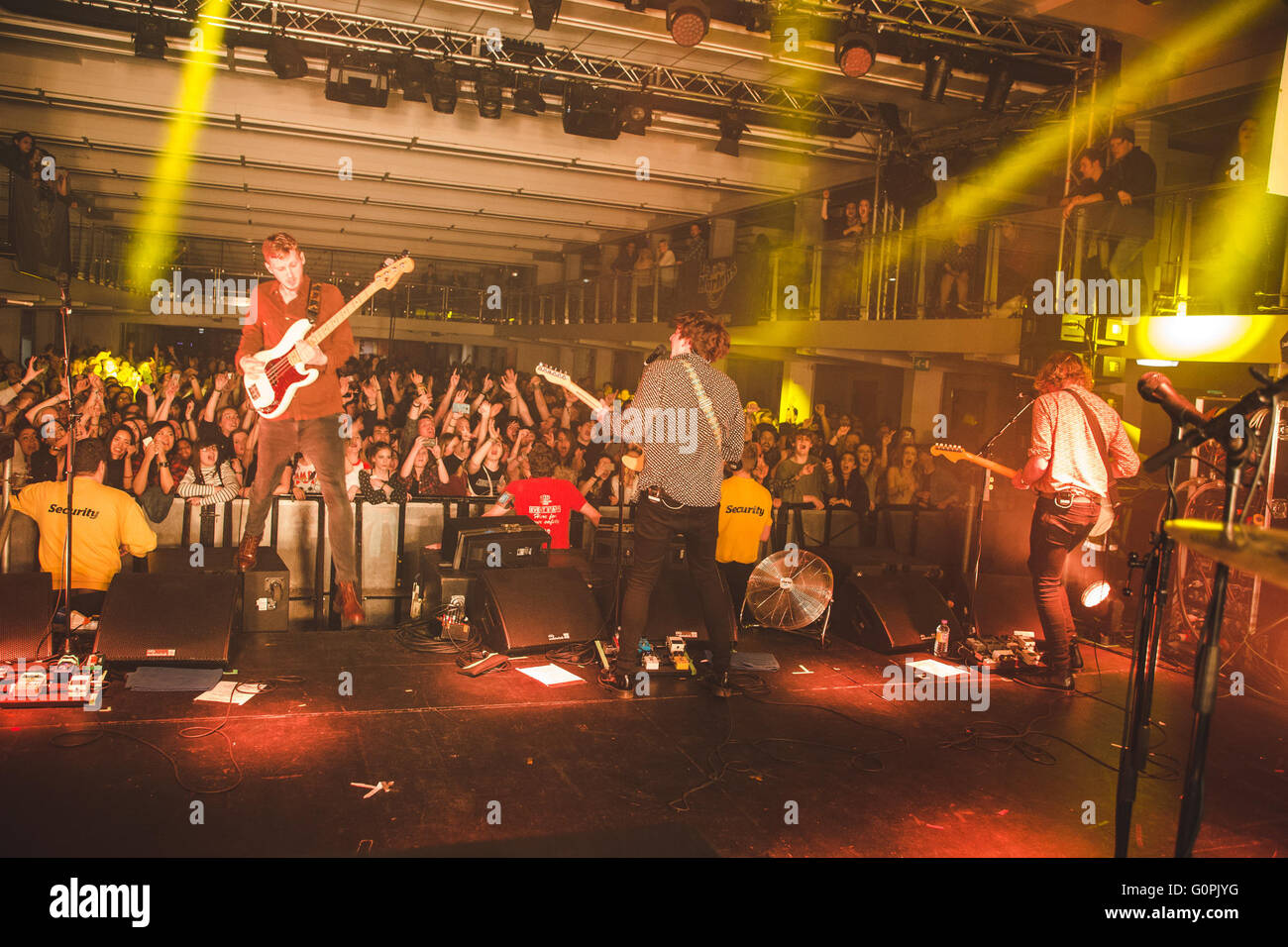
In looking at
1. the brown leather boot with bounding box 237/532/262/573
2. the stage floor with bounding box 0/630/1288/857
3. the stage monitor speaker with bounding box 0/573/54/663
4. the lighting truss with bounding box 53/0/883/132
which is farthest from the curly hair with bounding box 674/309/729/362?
the lighting truss with bounding box 53/0/883/132

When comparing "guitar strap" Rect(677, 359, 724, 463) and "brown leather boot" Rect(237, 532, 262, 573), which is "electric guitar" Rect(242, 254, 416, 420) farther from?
"guitar strap" Rect(677, 359, 724, 463)

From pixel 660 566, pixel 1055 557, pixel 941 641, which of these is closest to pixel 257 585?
pixel 660 566

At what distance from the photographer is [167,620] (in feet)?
13.5

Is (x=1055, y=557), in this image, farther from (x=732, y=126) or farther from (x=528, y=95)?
(x=528, y=95)

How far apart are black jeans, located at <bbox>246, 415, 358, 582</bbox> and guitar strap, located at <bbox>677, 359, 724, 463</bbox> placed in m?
1.94

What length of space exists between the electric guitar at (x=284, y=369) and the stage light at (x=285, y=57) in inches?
175

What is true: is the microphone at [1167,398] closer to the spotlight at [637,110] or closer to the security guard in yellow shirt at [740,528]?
the security guard in yellow shirt at [740,528]

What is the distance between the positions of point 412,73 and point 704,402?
18.9 feet

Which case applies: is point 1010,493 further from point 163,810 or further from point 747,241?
point 747,241

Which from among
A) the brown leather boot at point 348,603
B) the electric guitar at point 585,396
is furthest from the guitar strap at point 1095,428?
the brown leather boot at point 348,603

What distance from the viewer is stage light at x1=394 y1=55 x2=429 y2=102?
8102 millimetres
